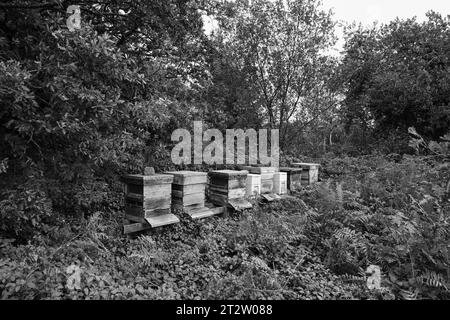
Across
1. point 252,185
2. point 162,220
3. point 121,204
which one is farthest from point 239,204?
point 121,204

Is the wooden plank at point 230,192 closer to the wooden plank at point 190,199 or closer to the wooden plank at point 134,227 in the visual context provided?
the wooden plank at point 190,199

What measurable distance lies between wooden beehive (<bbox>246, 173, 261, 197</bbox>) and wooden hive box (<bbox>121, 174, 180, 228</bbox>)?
72.5 inches

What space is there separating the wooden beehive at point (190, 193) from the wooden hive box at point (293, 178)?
2562mm

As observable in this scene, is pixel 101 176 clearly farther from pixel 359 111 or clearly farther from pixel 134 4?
pixel 359 111

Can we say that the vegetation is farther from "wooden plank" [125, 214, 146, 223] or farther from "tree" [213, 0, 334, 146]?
"tree" [213, 0, 334, 146]

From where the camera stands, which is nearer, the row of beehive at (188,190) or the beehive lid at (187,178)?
the row of beehive at (188,190)

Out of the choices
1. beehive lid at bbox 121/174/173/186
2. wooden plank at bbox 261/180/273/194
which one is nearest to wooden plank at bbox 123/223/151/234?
beehive lid at bbox 121/174/173/186

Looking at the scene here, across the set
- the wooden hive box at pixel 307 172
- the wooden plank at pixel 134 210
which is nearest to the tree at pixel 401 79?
the wooden hive box at pixel 307 172

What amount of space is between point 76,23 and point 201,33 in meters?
2.76

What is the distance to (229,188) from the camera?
214 inches

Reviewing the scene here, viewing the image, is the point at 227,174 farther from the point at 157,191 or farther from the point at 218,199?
the point at 157,191

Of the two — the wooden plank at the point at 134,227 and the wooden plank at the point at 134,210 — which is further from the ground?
the wooden plank at the point at 134,210

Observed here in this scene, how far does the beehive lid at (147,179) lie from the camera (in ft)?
14.0

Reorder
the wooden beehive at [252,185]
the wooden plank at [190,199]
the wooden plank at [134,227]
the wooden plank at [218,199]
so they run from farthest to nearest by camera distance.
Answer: the wooden beehive at [252,185]
the wooden plank at [218,199]
the wooden plank at [190,199]
the wooden plank at [134,227]
